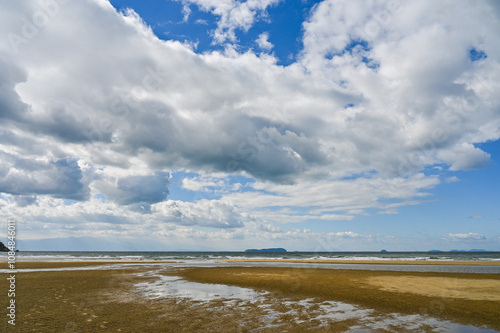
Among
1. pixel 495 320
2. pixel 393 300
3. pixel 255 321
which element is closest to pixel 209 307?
pixel 255 321

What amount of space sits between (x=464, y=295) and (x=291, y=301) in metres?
12.2

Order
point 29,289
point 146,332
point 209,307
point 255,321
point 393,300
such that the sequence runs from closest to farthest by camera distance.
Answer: point 146,332, point 255,321, point 209,307, point 393,300, point 29,289

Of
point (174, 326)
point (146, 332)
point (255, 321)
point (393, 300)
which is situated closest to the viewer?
point (146, 332)

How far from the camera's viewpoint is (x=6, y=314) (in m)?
13.6

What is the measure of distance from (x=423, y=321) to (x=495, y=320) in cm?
346

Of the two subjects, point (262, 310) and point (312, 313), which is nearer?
point (312, 313)

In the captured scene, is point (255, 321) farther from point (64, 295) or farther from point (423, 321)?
point (64, 295)

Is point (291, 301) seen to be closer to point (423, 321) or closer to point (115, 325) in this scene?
point (423, 321)

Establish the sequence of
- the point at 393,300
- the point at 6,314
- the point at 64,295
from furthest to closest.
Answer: the point at 64,295, the point at 393,300, the point at 6,314

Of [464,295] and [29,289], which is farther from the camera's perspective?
[29,289]

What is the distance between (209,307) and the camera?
617 inches

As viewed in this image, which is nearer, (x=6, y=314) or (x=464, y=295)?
(x=6, y=314)

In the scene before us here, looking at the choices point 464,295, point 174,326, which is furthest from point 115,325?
point 464,295

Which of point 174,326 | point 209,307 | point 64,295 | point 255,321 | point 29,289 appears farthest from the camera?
point 29,289
